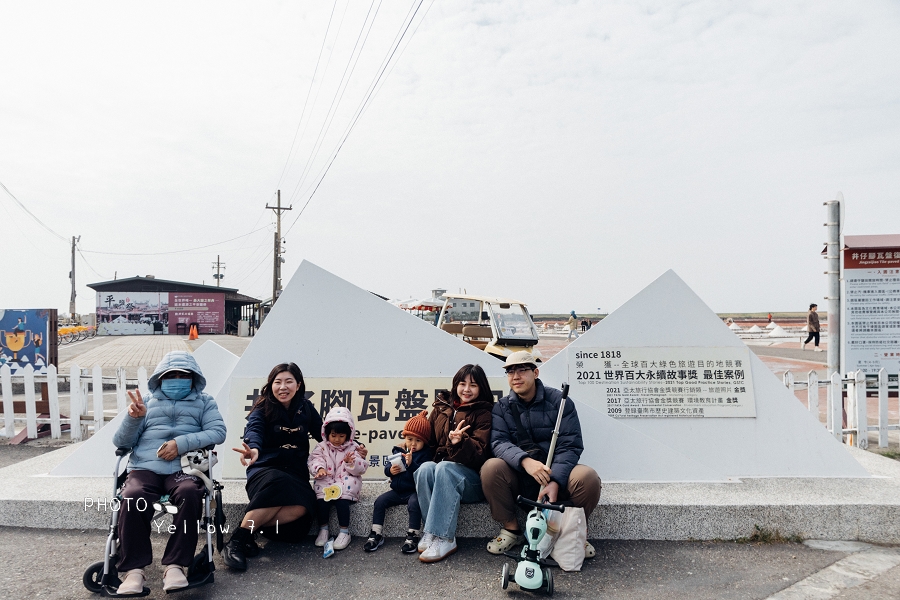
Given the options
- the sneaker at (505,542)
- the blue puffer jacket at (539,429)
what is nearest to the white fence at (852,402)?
the blue puffer jacket at (539,429)

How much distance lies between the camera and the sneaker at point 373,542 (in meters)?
3.50

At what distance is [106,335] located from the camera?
114ft

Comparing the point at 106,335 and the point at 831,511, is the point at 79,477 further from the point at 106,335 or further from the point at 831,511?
the point at 106,335

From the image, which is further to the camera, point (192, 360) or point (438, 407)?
point (438, 407)

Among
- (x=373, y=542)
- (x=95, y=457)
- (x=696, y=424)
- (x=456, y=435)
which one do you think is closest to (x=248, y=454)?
(x=373, y=542)

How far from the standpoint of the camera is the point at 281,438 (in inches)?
143

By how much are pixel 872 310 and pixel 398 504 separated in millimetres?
6071

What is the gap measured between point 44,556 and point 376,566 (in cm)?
200

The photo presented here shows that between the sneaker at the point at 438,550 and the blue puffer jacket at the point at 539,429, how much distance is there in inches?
23.6

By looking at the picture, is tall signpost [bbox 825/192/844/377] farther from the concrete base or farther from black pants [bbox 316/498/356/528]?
black pants [bbox 316/498/356/528]

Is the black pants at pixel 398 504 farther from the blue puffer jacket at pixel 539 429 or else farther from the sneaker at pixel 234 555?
the sneaker at pixel 234 555

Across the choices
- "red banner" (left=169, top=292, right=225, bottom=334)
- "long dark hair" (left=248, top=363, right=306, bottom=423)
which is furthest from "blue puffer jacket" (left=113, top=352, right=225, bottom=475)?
"red banner" (left=169, top=292, right=225, bottom=334)

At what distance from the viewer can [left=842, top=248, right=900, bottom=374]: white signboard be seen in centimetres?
650

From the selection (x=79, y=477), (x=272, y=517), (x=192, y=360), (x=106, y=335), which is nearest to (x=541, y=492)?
Answer: (x=272, y=517)
